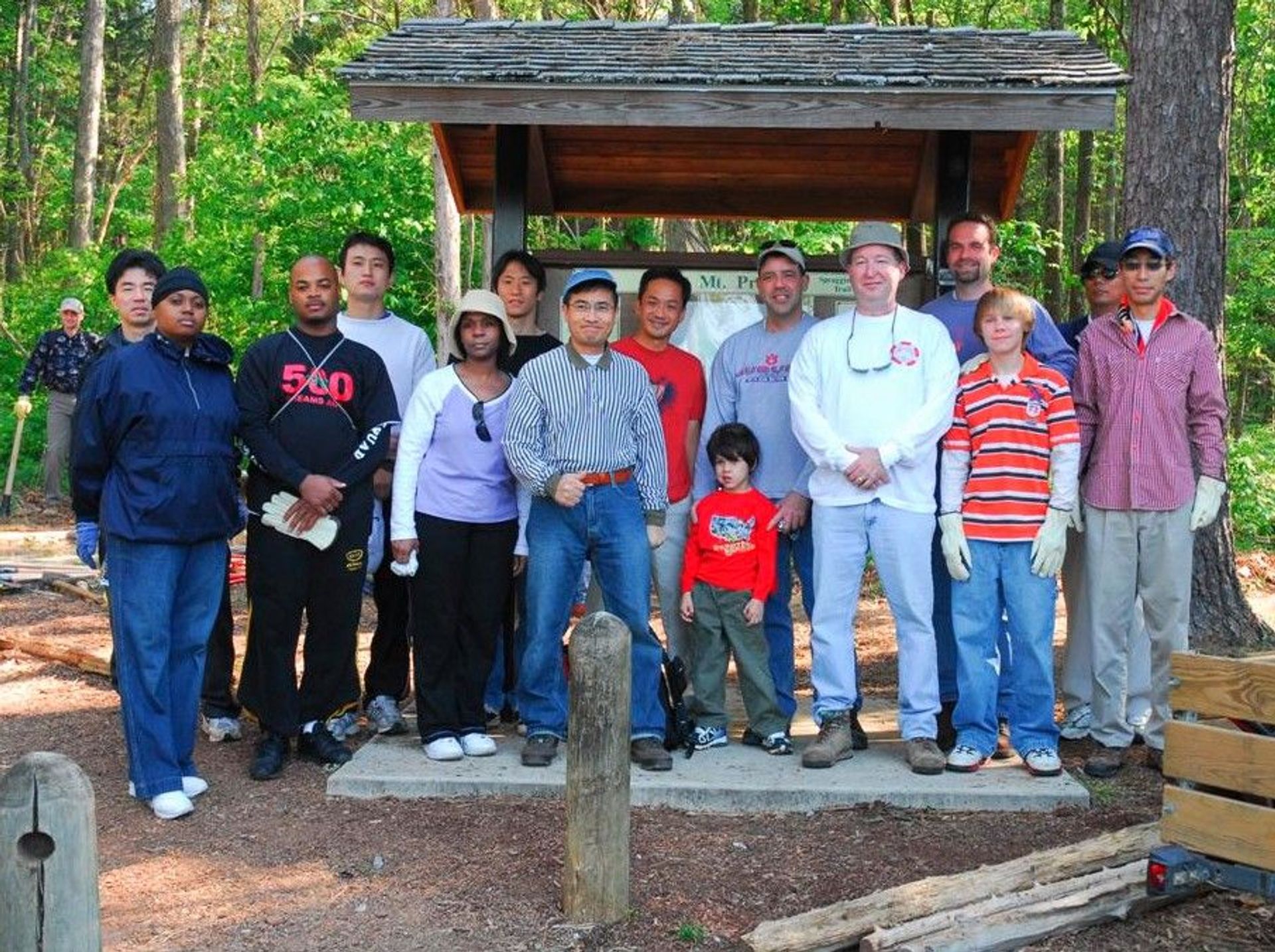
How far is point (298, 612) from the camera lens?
628 cm

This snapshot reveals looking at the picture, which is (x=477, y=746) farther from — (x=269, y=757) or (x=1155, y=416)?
(x=1155, y=416)

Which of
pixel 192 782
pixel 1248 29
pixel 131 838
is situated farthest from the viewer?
pixel 1248 29

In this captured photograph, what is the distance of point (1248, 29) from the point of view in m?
19.4

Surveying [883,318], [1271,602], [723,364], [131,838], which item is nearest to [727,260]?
[723,364]

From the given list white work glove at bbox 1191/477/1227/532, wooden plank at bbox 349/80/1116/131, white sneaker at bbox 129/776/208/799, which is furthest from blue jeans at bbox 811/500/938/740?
white sneaker at bbox 129/776/208/799

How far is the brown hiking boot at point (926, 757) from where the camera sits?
5.99 metres

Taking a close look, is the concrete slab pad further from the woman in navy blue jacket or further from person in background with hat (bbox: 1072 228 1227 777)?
the woman in navy blue jacket

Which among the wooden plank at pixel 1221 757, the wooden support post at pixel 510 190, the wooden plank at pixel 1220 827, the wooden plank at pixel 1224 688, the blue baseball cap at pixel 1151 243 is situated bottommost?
the wooden plank at pixel 1220 827

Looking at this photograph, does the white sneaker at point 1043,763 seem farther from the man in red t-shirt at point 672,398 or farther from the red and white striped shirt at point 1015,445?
the man in red t-shirt at point 672,398

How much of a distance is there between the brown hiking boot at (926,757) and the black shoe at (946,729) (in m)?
0.34

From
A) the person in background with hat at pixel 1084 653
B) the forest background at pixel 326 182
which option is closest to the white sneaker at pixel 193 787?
the person in background with hat at pixel 1084 653

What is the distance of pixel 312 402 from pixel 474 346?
30.2 inches

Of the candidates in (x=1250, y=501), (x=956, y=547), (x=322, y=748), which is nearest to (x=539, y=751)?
(x=322, y=748)

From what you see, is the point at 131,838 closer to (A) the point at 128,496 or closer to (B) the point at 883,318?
(A) the point at 128,496
